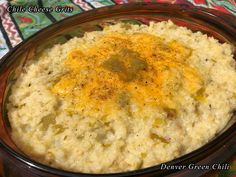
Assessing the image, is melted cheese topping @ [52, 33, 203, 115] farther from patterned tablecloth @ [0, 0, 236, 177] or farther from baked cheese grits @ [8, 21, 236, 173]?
patterned tablecloth @ [0, 0, 236, 177]

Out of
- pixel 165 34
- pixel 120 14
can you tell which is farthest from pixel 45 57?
pixel 165 34

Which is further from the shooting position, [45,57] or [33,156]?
[45,57]

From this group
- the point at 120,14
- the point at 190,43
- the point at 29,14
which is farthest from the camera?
the point at 29,14

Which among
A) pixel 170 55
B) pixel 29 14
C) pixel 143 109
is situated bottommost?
pixel 29 14

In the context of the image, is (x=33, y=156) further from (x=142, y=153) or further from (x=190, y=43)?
(x=190, y=43)

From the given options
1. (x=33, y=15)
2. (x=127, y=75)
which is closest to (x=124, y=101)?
(x=127, y=75)

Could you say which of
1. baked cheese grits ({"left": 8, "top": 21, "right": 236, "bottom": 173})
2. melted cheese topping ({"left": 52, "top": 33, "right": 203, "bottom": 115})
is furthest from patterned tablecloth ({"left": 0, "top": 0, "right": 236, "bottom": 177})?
melted cheese topping ({"left": 52, "top": 33, "right": 203, "bottom": 115})

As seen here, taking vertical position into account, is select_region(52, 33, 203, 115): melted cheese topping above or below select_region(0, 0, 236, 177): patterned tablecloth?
above

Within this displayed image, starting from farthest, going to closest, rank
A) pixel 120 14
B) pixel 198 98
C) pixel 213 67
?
pixel 120 14 → pixel 213 67 → pixel 198 98

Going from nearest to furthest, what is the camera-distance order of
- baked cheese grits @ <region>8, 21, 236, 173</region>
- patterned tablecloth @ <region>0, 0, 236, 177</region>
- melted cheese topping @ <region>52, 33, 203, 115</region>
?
baked cheese grits @ <region>8, 21, 236, 173</region>, melted cheese topping @ <region>52, 33, 203, 115</region>, patterned tablecloth @ <region>0, 0, 236, 177</region>

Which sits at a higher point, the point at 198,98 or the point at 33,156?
the point at 198,98
